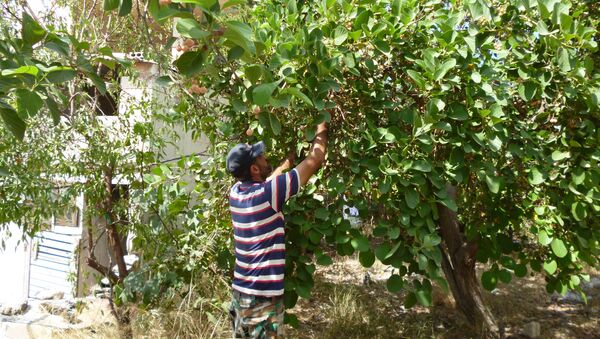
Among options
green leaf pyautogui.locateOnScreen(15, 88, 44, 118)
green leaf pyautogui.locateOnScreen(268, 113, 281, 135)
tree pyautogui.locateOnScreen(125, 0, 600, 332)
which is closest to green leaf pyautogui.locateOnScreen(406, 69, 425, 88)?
tree pyautogui.locateOnScreen(125, 0, 600, 332)

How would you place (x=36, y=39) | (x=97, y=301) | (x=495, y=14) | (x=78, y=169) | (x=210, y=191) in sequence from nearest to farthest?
1. (x=36, y=39)
2. (x=495, y=14)
3. (x=210, y=191)
4. (x=78, y=169)
5. (x=97, y=301)

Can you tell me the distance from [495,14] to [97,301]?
15.6 feet

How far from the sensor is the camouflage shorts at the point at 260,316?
3014mm

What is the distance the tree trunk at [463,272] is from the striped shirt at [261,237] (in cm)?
172

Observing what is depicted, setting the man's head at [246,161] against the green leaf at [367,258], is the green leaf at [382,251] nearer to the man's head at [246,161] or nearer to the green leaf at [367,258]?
the green leaf at [367,258]

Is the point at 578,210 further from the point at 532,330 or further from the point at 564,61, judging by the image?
the point at 532,330

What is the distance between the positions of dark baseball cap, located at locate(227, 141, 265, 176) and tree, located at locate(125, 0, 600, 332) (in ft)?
0.83

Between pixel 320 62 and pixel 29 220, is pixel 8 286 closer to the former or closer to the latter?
pixel 29 220

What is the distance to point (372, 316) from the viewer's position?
5539 millimetres

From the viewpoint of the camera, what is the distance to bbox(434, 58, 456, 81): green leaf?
2535 millimetres

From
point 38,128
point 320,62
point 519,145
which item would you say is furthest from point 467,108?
point 38,128

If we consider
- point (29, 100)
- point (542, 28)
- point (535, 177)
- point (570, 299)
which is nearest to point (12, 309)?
point (29, 100)

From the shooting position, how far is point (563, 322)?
5.87 m

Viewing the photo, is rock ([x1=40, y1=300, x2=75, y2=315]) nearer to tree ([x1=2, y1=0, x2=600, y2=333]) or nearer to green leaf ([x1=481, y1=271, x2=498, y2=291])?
tree ([x1=2, y1=0, x2=600, y2=333])
